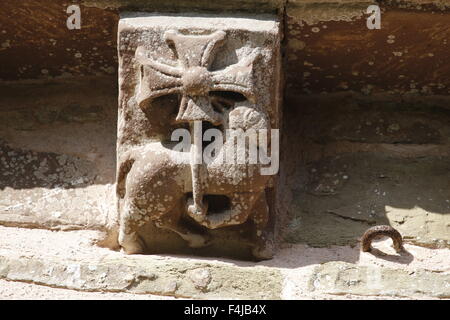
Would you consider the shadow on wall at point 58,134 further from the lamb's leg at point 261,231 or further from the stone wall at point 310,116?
the lamb's leg at point 261,231

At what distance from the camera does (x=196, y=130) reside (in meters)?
2.51

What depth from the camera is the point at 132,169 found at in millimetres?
2564

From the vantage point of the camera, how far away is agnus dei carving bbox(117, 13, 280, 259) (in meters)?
2.49

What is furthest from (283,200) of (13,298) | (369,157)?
(13,298)

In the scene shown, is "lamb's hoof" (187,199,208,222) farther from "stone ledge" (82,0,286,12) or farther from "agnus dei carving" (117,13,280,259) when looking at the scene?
"stone ledge" (82,0,286,12)

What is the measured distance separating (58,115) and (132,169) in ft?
1.27

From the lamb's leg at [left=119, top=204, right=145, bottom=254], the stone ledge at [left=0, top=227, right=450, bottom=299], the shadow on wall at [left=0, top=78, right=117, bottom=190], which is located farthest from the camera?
the shadow on wall at [left=0, top=78, right=117, bottom=190]

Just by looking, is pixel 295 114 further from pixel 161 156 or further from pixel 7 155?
pixel 7 155

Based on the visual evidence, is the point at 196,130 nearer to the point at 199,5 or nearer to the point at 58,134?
the point at 199,5

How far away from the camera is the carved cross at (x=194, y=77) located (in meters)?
2.49

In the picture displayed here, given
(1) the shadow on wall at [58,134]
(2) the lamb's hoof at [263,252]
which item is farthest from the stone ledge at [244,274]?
(1) the shadow on wall at [58,134]

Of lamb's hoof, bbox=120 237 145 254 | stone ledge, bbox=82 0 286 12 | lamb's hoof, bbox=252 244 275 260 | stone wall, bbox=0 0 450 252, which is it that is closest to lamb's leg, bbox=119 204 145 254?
lamb's hoof, bbox=120 237 145 254

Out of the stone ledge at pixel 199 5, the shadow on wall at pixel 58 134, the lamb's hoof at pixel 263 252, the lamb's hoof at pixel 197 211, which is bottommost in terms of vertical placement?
the lamb's hoof at pixel 263 252

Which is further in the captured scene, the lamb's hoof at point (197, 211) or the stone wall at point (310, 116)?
the stone wall at point (310, 116)
